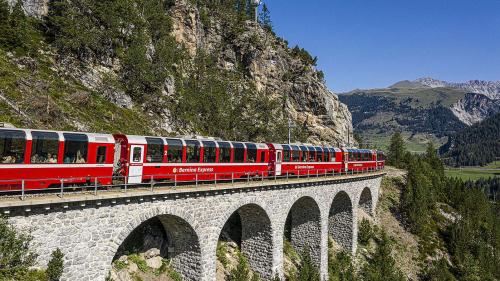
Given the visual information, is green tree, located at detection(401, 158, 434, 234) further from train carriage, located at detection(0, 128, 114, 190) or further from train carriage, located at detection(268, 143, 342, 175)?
train carriage, located at detection(0, 128, 114, 190)

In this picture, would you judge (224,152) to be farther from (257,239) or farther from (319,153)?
A: (319,153)

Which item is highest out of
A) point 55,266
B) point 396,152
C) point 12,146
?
point 12,146

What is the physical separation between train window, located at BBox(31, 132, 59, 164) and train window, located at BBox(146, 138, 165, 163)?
5.82m

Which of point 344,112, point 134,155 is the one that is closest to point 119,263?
point 134,155

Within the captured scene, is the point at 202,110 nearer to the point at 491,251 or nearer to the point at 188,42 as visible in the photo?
the point at 188,42

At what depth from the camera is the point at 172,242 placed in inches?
973

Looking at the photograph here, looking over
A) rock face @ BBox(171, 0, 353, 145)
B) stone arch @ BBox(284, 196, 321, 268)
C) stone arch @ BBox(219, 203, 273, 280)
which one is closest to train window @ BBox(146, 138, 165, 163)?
stone arch @ BBox(219, 203, 273, 280)

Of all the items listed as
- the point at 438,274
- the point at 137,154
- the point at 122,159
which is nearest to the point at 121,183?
the point at 122,159

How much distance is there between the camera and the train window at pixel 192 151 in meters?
24.8

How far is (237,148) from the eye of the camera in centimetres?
2878

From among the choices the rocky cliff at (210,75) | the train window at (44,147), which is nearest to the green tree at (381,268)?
the rocky cliff at (210,75)

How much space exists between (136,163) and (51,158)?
17.1ft

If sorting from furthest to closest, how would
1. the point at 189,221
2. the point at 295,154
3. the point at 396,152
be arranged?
the point at 396,152, the point at 295,154, the point at 189,221

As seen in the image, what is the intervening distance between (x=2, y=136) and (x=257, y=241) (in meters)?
21.0
